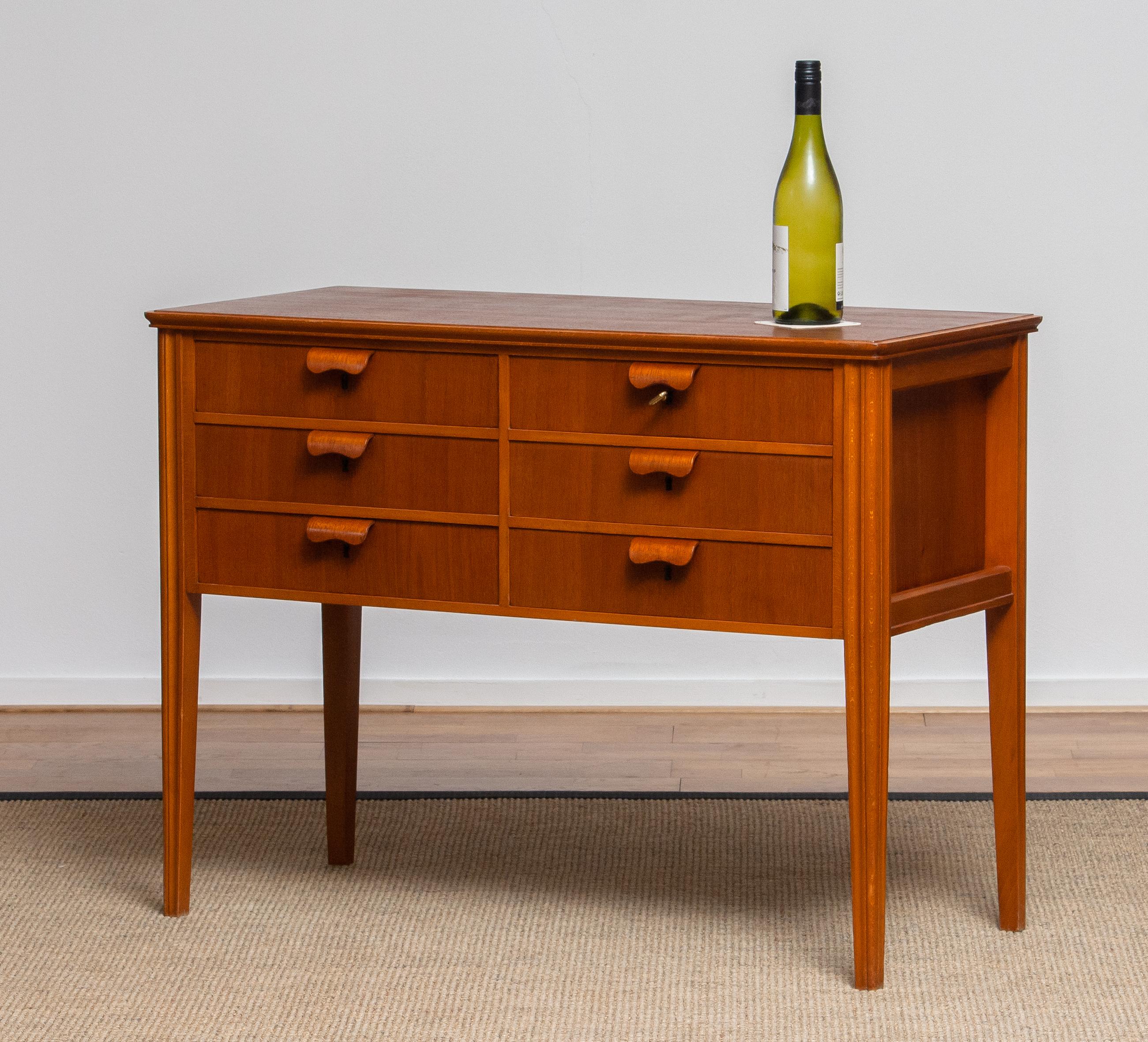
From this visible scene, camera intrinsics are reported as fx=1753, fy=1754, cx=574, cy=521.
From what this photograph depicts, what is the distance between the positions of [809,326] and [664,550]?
31 centimetres

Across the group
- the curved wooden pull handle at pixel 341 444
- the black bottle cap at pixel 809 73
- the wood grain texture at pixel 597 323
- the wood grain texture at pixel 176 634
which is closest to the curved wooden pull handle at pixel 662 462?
the wood grain texture at pixel 597 323

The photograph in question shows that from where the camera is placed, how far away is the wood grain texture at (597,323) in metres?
1.90

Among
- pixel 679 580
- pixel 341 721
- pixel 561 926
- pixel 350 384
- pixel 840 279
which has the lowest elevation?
pixel 561 926

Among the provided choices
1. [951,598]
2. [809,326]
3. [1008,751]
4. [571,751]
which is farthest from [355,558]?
[571,751]

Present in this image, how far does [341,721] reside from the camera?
2.51m

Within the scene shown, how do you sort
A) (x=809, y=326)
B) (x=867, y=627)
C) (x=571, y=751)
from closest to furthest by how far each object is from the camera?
(x=867, y=627) < (x=809, y=326) < (x=571, y=751)

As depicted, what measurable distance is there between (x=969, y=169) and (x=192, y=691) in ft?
6.11

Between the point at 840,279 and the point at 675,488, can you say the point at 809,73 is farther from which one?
the point at 675,488

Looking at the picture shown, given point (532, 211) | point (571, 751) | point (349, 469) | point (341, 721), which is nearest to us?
point (349, 469)

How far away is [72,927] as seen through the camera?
2275 millimetres

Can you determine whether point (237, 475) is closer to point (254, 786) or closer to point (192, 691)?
point (192, 691)

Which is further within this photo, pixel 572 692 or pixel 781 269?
pixel 572 692

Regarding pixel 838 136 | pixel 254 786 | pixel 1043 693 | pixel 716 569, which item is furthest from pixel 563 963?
pixel 838 136

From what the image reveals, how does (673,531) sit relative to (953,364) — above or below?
below
